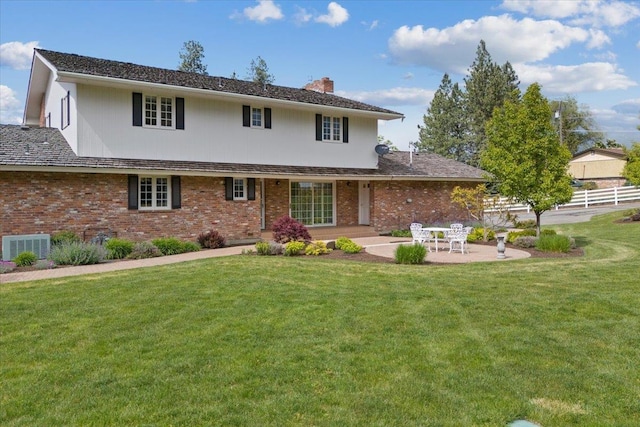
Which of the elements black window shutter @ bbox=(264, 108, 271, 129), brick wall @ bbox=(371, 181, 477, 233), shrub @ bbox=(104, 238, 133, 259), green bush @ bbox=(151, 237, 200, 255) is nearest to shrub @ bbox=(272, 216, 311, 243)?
green bush @ bbox=(151, 237, 200, 255)

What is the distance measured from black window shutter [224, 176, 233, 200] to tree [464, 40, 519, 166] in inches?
1345

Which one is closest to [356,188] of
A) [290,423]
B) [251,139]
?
[251,139]

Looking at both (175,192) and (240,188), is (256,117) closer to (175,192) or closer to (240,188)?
(240,188)

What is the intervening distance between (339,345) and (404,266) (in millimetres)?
6703

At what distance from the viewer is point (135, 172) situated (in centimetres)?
1630

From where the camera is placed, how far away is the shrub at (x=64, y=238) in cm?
1489

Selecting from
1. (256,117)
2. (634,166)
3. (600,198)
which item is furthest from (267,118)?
(600,198)

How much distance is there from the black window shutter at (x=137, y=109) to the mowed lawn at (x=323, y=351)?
867 cm

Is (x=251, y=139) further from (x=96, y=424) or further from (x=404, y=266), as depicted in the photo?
(x=96, y=424)

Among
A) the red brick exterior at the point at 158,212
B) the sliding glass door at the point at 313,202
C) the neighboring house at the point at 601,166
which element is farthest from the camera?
the neighboring house at the point at 601,166

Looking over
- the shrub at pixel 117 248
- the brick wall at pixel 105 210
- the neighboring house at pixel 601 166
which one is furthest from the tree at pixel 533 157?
the neighboring house at pixel 601 166

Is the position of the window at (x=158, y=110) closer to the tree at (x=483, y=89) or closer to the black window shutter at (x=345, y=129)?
the black window shutter at (x=345, y=129)

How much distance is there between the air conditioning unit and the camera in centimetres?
1395

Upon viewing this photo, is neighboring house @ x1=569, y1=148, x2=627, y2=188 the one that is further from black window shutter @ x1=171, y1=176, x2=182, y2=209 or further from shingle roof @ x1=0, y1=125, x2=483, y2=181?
black window shutter @ x1=171, y1=176, x2=182, y2=209
